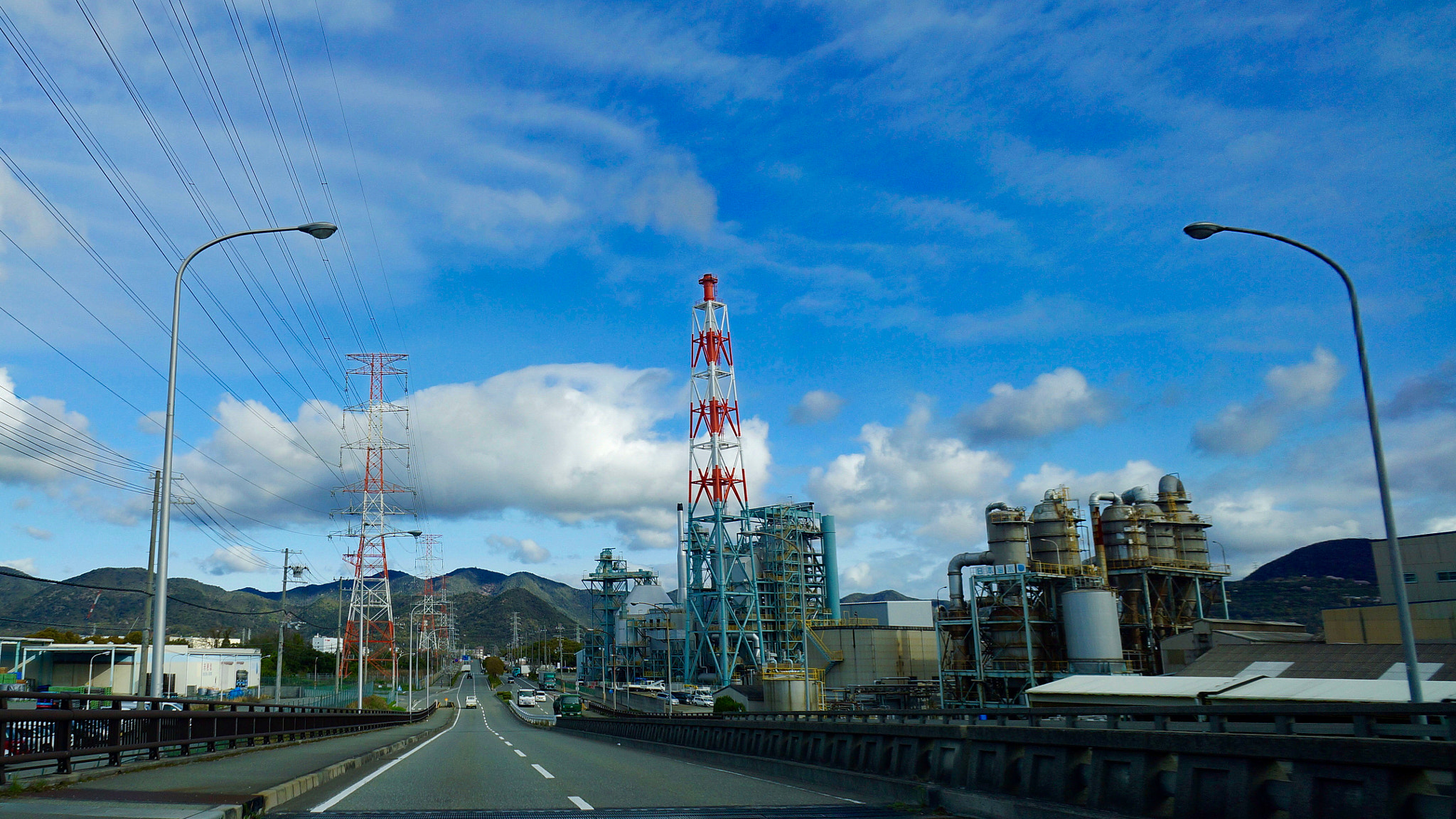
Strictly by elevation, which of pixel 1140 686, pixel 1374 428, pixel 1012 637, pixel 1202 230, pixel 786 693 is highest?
pixel 1202 230

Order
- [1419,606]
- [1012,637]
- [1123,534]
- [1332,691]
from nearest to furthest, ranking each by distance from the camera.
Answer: [1332,691] < [1419,606] < [1012,637] < [1123,534]

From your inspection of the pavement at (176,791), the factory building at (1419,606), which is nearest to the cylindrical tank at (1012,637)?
the factory building at (1419,606)

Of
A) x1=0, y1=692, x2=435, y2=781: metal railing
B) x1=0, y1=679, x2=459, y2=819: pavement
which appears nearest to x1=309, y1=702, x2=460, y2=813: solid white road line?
x1=0, y1=679, x2=459, y2=819: pavement

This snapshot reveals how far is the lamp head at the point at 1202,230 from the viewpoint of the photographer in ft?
71.9

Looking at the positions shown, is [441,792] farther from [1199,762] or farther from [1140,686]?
[1140,686]

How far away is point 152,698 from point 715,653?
80847 millimetres

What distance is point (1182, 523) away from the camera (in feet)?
255

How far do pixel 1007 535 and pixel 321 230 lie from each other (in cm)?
6048

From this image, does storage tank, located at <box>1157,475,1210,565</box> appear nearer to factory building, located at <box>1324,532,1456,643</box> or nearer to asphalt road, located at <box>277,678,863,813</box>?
factory building, located at <box>1324,532,1456,643</box>

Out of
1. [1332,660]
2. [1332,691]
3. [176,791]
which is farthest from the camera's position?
[1332,660]

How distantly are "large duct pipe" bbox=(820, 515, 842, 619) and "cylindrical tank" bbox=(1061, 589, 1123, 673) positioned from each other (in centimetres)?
3887

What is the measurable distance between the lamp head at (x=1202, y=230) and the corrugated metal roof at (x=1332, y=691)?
16.3m

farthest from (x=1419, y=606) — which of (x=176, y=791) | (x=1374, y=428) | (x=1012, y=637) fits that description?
(x=176, y=791)

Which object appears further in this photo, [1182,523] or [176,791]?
[1182,523]
